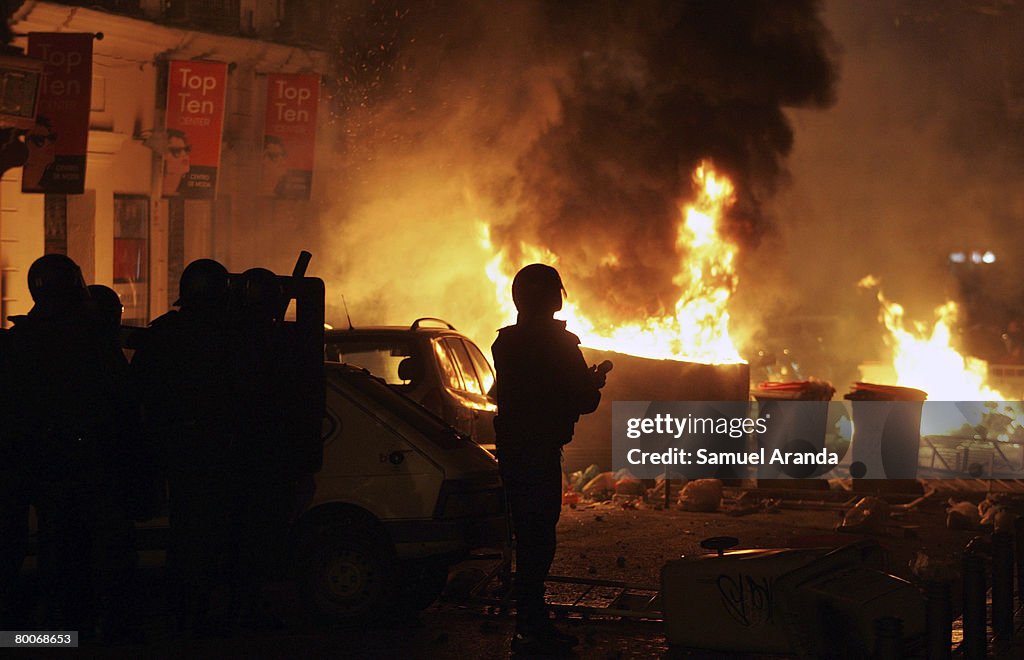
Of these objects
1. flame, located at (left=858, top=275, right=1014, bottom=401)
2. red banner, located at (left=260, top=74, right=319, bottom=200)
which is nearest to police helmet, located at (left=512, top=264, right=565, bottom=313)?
flame, located at (left=858, top=275, right=1014, bottom=401)

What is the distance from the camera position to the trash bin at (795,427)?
13.1 m

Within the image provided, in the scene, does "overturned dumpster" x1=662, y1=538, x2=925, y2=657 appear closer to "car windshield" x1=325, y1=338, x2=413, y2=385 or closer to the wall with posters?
"car windshield" x1=325, y1=338, x2=413, y2=385

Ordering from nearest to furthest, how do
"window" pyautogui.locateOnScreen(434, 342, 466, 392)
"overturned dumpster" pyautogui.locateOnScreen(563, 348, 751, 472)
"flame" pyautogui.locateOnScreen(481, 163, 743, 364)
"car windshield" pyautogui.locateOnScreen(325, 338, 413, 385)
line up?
"window" pyautogui.locateOnScreen(434, 342, 466, 392), "car windshield" pyautogui.locateOnScreen(325, 338, 413, 385), "overturned dumpster" pyautogui.locateOnScreen(563, 348, 751, 472), "flame" pyautogui.locateOnScreen(481, 163, 743, 364)

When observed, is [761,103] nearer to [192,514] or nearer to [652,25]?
[652,25]

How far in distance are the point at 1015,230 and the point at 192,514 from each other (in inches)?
1247

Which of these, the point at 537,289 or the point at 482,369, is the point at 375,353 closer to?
the point at 482,369

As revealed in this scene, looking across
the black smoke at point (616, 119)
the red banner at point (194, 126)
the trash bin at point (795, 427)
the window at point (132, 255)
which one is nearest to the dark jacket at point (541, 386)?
the trash bin at point (795, 427)

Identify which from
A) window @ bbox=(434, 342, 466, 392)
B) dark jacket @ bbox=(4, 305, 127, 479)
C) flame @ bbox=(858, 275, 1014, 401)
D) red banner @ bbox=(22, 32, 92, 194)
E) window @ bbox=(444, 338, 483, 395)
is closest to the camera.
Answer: dark jacket @ bbox=(4, 305, 127, 479)

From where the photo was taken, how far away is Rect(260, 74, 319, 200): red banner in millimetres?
22188

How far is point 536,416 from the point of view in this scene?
634 cm

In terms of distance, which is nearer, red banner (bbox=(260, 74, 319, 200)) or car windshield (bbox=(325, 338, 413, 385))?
car windshield (bbox=(325, 338, 413, 385))

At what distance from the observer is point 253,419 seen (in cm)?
620

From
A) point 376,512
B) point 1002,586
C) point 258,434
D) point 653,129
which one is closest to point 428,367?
point 376,512
